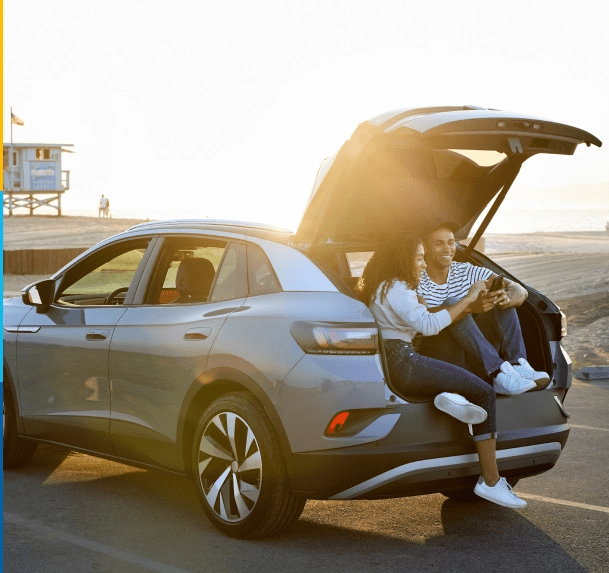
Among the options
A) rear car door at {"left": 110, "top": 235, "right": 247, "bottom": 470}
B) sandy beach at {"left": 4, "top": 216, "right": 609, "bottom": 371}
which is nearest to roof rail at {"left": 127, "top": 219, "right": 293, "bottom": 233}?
rear car door at {"left": 110, "top": 235, "right": 247, "bottom": 470}

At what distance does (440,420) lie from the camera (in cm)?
501

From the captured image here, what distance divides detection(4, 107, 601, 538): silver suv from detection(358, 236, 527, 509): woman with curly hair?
9cm

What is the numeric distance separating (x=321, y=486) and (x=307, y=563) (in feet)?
1.19

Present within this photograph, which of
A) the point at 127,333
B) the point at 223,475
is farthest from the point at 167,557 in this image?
the point at 127,333

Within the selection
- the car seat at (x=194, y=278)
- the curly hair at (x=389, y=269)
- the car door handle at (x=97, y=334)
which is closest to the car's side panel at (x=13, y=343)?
the car door handle at (x=97, y=334)

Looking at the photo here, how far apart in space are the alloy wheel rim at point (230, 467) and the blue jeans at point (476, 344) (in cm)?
113

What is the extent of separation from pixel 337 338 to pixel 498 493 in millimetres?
1151

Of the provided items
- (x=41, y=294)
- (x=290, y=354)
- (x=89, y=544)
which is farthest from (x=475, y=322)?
(x=41, y=294)

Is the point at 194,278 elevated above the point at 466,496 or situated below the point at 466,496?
above

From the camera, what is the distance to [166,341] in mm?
5617

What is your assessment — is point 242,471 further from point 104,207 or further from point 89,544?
point 104,207

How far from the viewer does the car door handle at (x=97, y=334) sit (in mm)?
6074

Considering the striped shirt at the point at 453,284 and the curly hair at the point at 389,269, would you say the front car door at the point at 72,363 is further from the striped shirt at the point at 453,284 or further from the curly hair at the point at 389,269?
the striped shirt at the point at 453,284

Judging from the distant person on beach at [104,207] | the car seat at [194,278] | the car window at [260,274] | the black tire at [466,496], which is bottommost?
the distant person on beach at [104,207]
